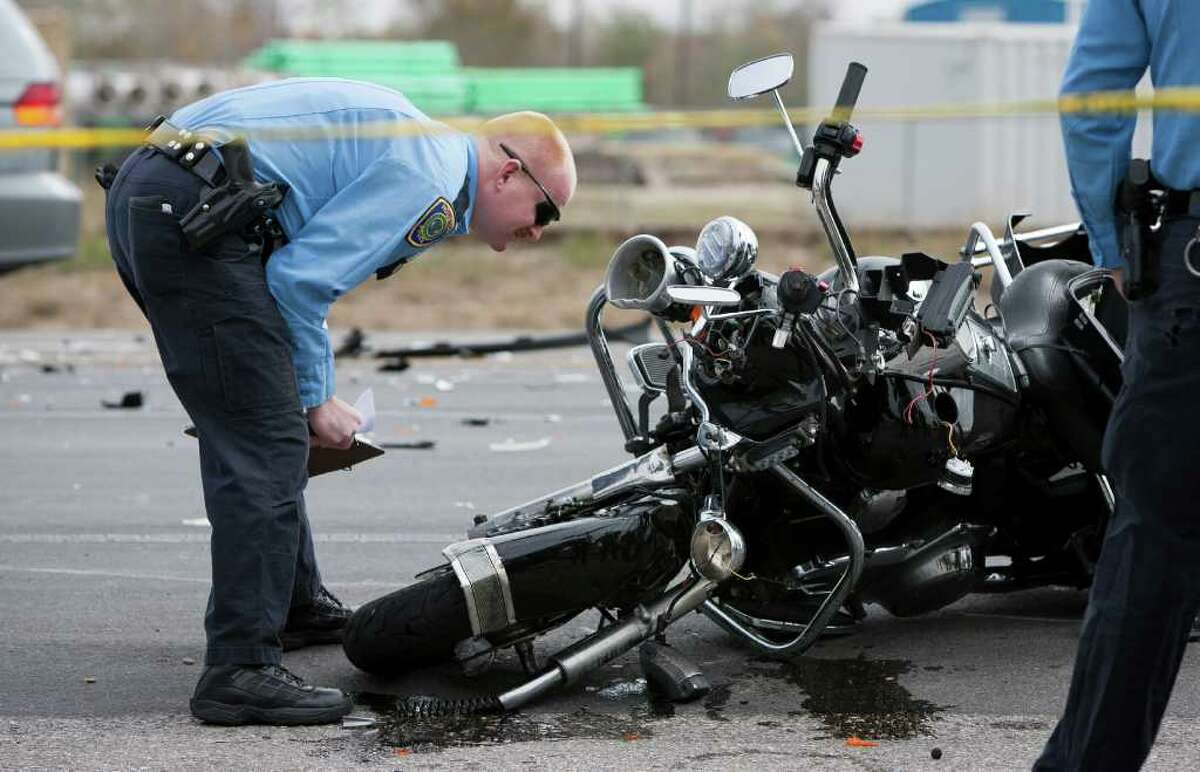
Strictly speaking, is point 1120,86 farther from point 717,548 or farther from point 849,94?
point 717,548

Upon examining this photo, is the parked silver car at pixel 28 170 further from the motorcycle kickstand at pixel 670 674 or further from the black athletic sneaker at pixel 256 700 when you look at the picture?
the motorcycle kickstand at pixel 670 674

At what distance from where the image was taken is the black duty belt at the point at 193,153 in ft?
13.3

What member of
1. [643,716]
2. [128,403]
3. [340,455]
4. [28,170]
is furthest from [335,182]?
[28,170]

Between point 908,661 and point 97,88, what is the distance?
21063mm

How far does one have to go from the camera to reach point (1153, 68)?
320 centimetres

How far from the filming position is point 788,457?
4156 mm

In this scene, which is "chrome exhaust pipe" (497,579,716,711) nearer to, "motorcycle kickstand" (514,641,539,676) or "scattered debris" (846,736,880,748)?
"motorcycle kickstand" (514,641,539,676)

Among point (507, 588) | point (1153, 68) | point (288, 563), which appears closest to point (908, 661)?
point (507, 588)

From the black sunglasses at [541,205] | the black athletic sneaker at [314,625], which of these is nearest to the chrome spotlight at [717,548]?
the black sunglasses at [541,205]

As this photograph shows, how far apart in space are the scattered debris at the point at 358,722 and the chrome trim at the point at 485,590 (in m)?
0.32

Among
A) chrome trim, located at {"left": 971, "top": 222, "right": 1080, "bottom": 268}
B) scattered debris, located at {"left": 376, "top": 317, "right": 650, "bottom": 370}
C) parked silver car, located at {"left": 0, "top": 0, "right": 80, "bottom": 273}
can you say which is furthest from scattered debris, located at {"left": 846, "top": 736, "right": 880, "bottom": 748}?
parked silver car, located at {"left": 0, "top": 0, "right": 80, "bottom": 273}

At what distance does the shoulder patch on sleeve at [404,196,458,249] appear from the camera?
4082 mm

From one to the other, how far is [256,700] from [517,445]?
3.83 meters

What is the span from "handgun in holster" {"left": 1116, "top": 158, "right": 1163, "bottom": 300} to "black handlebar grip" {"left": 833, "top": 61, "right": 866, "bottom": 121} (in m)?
1.04
